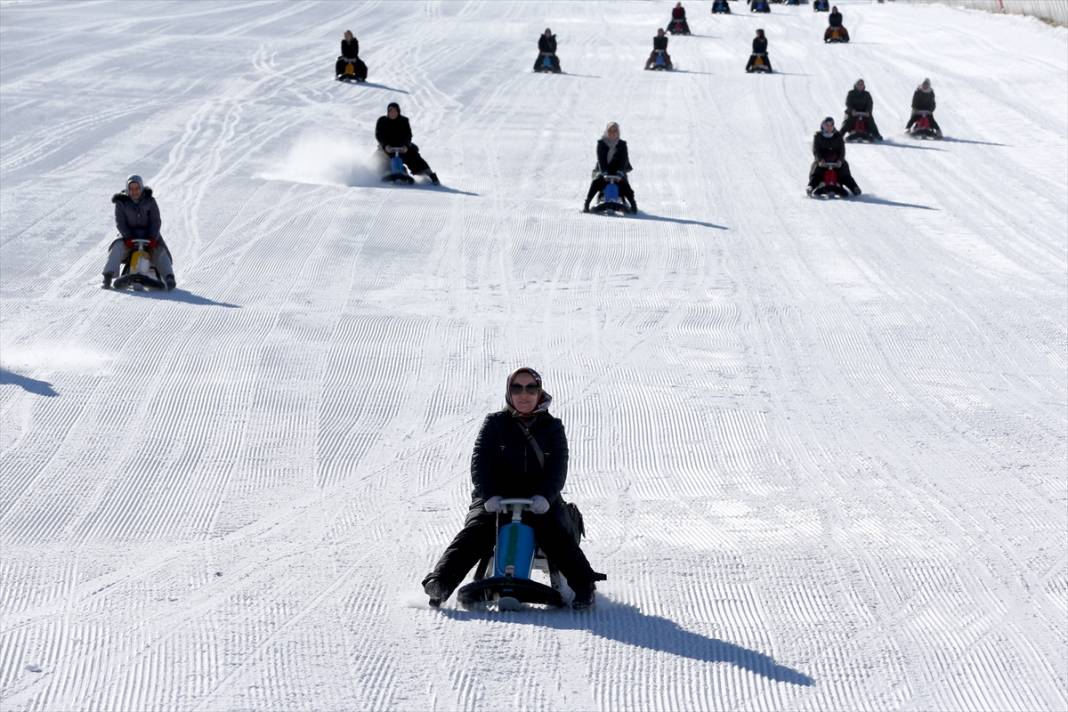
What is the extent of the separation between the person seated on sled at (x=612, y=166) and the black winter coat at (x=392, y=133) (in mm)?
2768

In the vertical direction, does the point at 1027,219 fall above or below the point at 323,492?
below

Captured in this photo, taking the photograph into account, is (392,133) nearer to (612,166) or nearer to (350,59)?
(612,166)

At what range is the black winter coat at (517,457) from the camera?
21.1 feet

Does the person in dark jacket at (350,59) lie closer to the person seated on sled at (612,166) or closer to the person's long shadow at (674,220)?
the person seated on sled at (612,166)

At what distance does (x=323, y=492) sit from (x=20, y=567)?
1912 millimetres

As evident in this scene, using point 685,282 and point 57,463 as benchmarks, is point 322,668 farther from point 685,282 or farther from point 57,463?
point 685,282

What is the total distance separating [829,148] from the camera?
63.4ft

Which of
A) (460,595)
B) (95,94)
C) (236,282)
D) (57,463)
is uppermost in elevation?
Result: (460,595)

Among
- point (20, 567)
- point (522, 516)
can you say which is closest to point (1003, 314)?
point (522, 516)

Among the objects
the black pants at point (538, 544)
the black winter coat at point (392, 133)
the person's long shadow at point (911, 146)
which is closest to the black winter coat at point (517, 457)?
the black pants at point (538, 544)

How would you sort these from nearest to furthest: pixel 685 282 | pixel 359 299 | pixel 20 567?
1. pixel 20 567
2. pixel 359 299
3. pixel 685 282

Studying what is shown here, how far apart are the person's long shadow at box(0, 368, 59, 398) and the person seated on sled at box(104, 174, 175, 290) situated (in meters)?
2.77

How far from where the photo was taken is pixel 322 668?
5.78 meters

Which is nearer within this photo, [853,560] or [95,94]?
[853,560]
